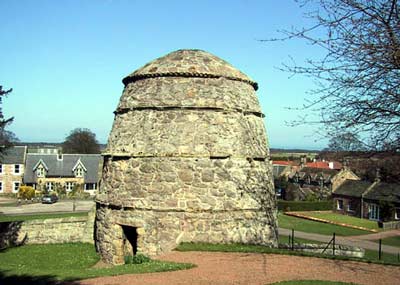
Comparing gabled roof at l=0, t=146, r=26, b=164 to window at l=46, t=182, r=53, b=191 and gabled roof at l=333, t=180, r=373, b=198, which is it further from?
gabled roof at l=333, t=180, r=373, b=198

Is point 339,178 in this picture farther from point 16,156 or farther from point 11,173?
point 11,173

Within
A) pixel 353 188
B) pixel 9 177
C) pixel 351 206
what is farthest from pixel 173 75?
pixel 9 177

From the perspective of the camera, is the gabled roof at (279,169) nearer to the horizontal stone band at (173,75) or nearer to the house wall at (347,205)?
the house wall at (347,205)

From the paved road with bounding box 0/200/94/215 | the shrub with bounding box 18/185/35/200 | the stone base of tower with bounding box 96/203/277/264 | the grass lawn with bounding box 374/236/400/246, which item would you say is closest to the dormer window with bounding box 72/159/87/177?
the shrub with bounding box 18/185/35/200

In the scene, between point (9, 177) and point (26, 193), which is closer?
point (26, 193)

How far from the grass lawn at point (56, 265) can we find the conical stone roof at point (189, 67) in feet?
20.5

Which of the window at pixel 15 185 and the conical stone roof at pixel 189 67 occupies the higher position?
the conical stone roof at pixel 189 67

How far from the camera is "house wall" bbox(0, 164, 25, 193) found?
6206cm

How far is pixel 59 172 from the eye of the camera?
61344mm

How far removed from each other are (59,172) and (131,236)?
159 ft

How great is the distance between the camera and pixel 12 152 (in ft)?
207

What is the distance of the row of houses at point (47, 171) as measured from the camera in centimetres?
6094

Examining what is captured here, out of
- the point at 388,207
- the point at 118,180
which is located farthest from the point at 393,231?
the point at 118,180

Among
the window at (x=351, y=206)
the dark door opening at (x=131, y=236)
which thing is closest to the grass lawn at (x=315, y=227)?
the window at (x=351, y=206)
